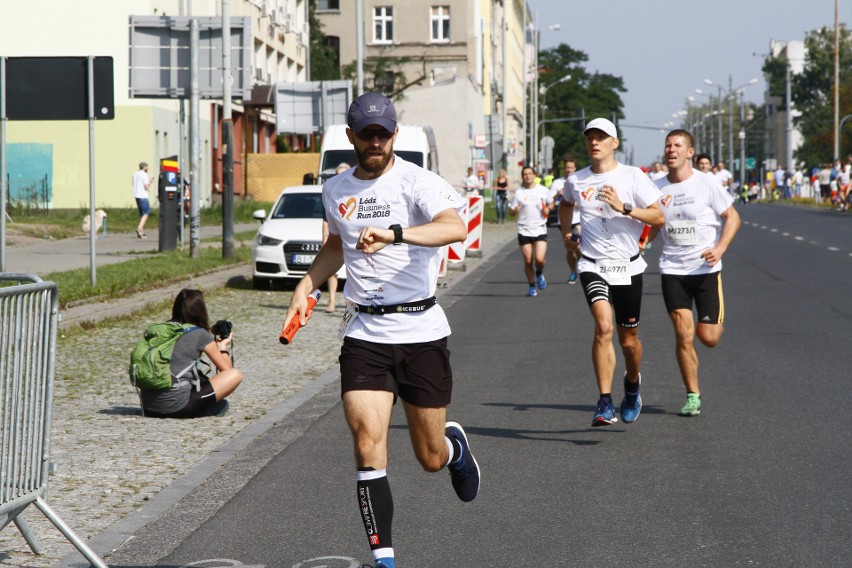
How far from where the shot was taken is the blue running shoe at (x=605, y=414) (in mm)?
8867

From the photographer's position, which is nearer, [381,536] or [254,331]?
[381,536]

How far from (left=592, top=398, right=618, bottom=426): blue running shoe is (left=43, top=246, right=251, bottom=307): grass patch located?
30.8 feet

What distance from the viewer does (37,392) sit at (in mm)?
5723

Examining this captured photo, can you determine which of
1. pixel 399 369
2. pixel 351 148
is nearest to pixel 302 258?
pixel 351 148

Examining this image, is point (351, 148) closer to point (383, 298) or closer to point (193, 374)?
point (193, 374)

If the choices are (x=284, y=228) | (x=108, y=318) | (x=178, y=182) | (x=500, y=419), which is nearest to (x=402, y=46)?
(x=178, y=182)

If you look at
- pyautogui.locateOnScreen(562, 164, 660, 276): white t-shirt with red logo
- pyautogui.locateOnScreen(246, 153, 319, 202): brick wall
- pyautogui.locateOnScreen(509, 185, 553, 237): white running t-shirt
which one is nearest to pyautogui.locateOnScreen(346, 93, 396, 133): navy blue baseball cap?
pyautogui.locateOnScreen(562, 164, 660, 276): white t-shirt with red logo

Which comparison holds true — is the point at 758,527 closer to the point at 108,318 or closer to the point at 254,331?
the point at 254,331

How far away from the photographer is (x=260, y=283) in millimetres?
22297

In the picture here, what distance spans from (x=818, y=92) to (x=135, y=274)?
428ft

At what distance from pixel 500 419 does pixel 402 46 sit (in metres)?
78.1

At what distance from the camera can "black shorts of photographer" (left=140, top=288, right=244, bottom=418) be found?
9.65 m

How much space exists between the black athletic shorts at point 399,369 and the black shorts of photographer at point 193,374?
4083 mm

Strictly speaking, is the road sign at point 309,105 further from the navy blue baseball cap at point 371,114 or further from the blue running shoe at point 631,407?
the navy blue baseball cap at point 371,114
